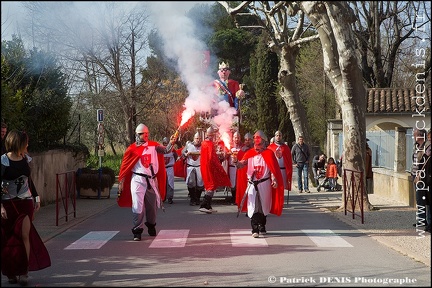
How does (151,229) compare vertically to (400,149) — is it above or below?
below

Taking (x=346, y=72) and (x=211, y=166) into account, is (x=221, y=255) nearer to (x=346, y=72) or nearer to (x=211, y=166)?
(x=346, y=72)

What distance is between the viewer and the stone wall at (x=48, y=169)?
2060 cm

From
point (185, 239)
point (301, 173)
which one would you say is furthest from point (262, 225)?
point (301, 173)

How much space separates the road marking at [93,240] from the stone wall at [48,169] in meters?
5.33

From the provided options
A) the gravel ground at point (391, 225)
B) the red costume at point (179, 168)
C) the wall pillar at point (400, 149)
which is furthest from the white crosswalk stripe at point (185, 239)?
the red costume at point (179, 168)

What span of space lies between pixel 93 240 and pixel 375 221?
611 cm

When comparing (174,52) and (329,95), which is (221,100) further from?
(329,95)

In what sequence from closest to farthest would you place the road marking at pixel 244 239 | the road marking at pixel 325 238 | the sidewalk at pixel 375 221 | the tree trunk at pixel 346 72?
the sidewalk at pixel 375 221 < the road marking at pixel 325 238 < the road marking at pixel 244 239 < the tree trunk at pixel 346 72

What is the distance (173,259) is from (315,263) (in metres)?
1.98

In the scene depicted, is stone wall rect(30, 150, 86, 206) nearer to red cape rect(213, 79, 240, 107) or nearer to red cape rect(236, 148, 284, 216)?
red cape rect(213, 79, 240, 107)

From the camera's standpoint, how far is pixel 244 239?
13234 millimetres

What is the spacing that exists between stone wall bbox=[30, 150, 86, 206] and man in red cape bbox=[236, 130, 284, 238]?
22.7ft

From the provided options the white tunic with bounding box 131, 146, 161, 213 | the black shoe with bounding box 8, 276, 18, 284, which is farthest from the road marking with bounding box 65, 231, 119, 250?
the black shoe with bounding box 8, 276, 18, 284

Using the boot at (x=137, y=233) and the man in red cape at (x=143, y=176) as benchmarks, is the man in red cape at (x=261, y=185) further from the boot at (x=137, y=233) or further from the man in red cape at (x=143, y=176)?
the boot at (x=137, y=233)
